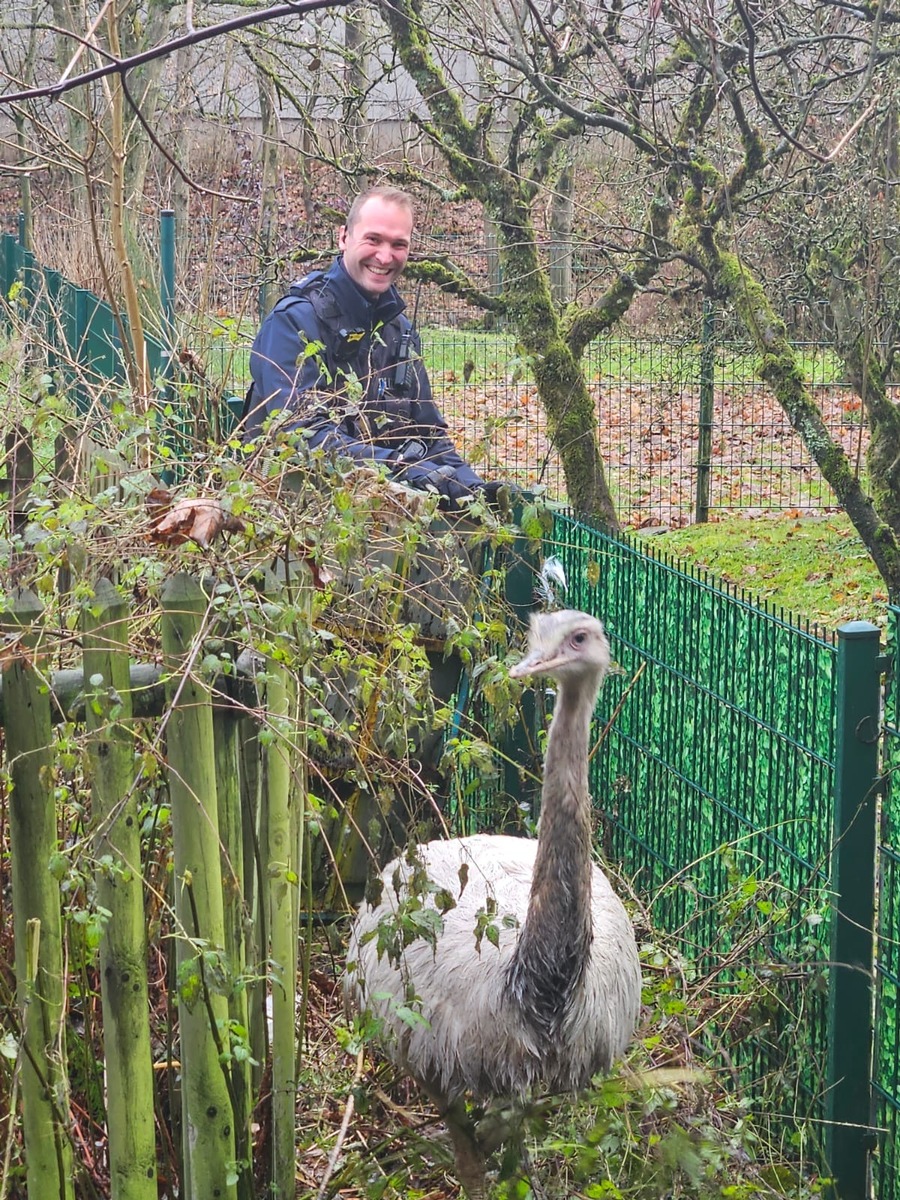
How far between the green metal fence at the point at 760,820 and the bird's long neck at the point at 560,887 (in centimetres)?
40

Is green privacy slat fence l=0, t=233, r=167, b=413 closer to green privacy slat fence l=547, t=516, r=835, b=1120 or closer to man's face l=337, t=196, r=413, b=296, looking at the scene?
man's face l=337, t=196, r=413, b=296

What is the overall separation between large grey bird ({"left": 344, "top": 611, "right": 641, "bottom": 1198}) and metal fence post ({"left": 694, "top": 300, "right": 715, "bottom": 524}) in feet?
30.1

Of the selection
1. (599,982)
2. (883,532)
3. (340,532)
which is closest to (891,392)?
(883,532)

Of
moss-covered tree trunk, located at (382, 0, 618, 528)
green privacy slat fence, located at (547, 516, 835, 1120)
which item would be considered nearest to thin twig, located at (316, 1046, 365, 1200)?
green privacy slat fence, located at (547, 516, 835, 1120)

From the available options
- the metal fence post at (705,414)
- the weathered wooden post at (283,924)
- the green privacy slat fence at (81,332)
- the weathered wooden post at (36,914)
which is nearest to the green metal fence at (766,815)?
the weathered wooden post at (283,924)

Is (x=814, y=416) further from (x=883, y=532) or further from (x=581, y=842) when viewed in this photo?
(x=581, y=842)

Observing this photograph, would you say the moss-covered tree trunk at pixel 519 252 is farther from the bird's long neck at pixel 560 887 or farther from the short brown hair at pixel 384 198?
the bird's long neck at pixel 560 887

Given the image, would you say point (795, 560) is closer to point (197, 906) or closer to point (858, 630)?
point (858, 630)

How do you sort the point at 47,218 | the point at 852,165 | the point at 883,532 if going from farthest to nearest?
the point at 47,218
the point at 852,165
the point at 883,532

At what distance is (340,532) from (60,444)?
2543 millimetres

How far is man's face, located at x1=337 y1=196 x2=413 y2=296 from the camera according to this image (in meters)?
5.66

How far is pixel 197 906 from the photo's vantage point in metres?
2.54

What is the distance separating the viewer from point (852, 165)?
344 inches

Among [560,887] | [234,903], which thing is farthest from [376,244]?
[234,903]
